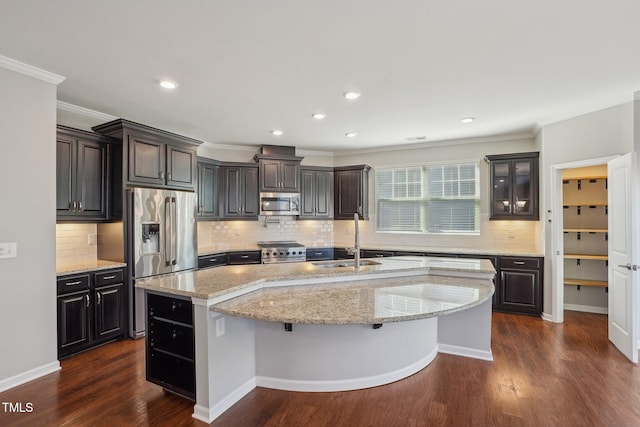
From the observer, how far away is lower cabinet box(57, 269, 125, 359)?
11.0 feet

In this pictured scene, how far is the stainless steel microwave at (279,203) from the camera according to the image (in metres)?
Answer: 5.89

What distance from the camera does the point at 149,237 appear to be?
13.5ft

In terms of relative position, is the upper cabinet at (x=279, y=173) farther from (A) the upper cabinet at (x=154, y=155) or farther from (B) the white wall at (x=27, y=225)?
(B) the white wall at (x=27, y=225)

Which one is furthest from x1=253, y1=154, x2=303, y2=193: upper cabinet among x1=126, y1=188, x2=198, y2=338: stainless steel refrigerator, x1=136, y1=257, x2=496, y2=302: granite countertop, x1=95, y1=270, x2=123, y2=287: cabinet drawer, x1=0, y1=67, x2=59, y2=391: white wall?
x1=0, y1=67, x2=59, y2=391: white wall

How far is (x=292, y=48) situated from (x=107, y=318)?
3.36m

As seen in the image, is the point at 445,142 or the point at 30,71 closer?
the point at 30,71

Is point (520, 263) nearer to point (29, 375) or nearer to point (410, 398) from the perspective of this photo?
point (410, 398)

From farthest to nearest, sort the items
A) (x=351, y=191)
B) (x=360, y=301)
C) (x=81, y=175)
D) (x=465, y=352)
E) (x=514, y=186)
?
(x=351, y=191)
(x=514, y=186)
(x=81, y=175)
(x=465, y=352)
(x=360, y=301)

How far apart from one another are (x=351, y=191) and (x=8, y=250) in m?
4.72

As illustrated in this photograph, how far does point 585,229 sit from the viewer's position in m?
4.94

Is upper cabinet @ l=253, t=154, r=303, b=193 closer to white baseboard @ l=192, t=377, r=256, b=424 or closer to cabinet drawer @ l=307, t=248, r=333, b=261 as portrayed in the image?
cabinet drawer @ l=307, t=248, r=333, b=261

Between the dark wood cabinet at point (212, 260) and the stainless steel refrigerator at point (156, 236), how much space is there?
13.8 inches

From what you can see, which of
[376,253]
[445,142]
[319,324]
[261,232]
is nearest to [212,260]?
[261,232]

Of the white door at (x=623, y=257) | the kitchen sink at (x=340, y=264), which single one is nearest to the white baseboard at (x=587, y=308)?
the white door at (x=623, y=257)
